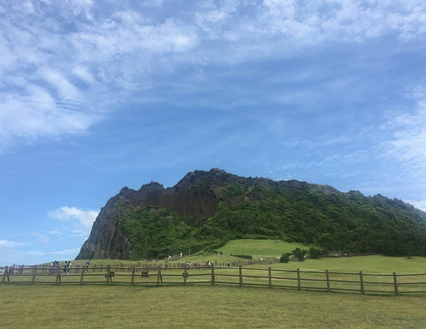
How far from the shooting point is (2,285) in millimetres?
21281

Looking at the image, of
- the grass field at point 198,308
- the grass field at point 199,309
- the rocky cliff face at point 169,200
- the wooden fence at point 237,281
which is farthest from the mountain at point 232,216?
the grass field at point 199,309

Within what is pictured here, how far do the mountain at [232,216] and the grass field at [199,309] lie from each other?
201 feet

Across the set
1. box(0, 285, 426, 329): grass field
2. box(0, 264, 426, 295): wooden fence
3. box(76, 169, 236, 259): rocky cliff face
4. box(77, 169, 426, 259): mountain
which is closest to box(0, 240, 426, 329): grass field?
box(0, 285, 426, 329): grass field

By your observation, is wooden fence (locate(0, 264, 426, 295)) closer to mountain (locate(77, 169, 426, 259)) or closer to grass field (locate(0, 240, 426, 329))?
grass field (locate(0, 240, 426, 329))

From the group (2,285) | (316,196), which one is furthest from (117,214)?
(2,285)

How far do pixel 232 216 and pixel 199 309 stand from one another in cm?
11955

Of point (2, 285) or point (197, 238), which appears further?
point (197, 238)

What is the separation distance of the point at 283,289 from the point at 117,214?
136 metres

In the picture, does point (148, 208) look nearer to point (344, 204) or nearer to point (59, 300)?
point (344, 204)

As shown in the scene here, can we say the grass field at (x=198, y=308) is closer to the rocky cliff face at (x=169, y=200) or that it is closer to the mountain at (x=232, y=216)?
the mountain at (x=232, y=216)

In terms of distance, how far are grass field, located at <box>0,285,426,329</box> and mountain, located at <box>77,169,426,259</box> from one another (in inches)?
2409

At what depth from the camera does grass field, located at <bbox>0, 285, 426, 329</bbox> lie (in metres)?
12.0

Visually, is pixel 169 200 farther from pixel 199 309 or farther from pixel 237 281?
pixel 199 309

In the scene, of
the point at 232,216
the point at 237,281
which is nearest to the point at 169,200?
the point at 232,216
